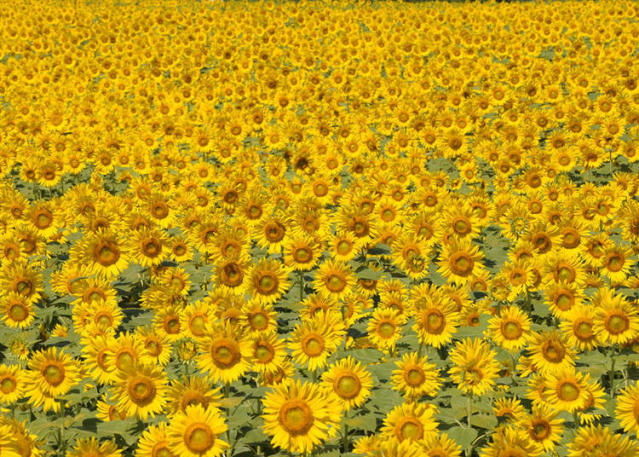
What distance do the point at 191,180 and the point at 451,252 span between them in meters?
4.40

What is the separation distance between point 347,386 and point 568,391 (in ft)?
5.75

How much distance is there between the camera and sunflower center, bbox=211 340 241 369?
429 cm

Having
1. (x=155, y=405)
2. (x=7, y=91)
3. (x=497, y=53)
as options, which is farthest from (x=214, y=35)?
(x=155, y=405)

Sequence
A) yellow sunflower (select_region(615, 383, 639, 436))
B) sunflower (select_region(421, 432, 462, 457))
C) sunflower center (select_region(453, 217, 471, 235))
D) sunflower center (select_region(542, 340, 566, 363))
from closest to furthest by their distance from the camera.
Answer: sunflower (select_region(421, 432, 462, 457)) < yellow sunflower (select_region(615, 383, 639, 436)) < sunflower center (select_region(542, 340, 566, 363)) < sunflower center (select_region(453, 217, 471, 235))

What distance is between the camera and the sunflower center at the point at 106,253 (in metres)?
5.90

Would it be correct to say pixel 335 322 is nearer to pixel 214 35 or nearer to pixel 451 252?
pixel 451 252

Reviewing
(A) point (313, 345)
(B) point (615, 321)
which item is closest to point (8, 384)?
(A) point (313, 345)

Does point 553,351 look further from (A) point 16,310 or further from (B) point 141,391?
(A) point 16,310

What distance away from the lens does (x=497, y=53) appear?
16.6 m

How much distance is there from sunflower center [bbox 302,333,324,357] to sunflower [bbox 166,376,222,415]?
0.88 metres

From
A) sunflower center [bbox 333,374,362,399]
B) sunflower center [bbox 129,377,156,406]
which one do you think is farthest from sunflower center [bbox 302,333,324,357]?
sunflower center [bbox 129,377,156,406]

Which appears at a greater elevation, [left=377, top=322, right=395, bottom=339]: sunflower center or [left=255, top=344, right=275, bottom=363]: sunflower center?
[left=377, top=322, right=395, bottom=339]: sunflower center

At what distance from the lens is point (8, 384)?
15.2ft

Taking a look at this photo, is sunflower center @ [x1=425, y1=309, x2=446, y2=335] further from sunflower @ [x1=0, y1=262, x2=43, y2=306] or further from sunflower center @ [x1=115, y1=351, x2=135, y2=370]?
sunflower @ [x1=0, y1=262, x2=43, y2=306]
